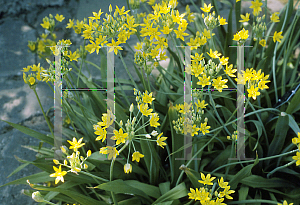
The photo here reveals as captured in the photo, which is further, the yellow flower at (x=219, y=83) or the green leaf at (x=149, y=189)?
the green leaf at (x=149, y=189)

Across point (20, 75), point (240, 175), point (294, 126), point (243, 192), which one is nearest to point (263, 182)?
point (243, 192)

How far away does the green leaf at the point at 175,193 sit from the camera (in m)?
1.36

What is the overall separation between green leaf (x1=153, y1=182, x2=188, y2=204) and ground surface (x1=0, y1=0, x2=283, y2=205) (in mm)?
1028

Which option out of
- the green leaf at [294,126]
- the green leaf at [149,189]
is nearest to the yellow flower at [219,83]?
the green leaf at [294,126]

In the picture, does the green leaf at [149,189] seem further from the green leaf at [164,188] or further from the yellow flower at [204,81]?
the yellow flower at [204,81]

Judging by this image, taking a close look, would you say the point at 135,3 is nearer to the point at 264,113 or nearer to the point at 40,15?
the point at 264,113

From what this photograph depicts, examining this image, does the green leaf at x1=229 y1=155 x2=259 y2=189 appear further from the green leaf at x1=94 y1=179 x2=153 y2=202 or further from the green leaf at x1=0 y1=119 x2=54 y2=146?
the green leaf at x1=0 y1=119 x2=54 y2=146

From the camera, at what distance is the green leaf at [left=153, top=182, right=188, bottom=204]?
1358mm

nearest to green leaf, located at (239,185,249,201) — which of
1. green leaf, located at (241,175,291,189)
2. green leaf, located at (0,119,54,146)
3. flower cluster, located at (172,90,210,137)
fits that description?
green leaf, located at (241,175,291,189)

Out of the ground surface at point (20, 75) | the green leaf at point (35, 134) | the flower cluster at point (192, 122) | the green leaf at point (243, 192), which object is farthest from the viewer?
the ground surface at point (20, 75)

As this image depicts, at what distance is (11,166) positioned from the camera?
2037 millimetres

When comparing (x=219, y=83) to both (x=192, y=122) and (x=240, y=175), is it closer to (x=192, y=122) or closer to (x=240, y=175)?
(x=192, y=122)

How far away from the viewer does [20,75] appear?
2.77m

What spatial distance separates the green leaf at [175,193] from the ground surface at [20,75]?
40.5 inches
